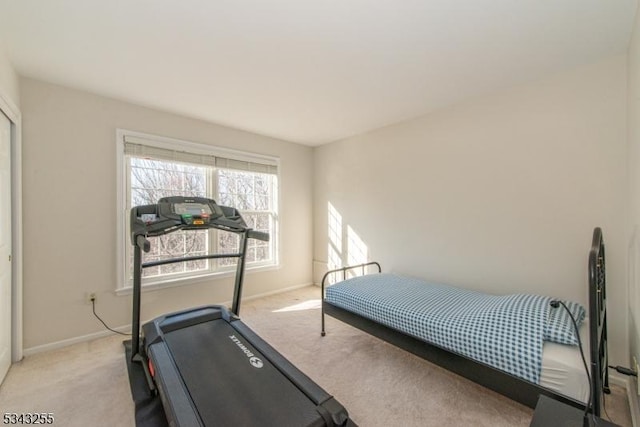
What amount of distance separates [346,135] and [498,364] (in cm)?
322

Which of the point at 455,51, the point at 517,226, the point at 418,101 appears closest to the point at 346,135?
the point at 418,101

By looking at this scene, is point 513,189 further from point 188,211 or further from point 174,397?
point 174,397

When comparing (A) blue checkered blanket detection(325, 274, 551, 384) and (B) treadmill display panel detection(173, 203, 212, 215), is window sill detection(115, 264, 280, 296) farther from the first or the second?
(A) blue checkered blanket detection(325, 274, 551, 384)

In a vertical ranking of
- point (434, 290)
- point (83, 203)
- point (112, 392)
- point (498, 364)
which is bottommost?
point (112, 392)

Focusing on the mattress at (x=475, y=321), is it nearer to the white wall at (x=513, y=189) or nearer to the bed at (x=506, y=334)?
the bed at (x=506, y=334)

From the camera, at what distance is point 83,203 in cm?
266

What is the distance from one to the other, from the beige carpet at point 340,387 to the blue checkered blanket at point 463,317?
369 millimetres

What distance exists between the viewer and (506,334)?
5.38ft

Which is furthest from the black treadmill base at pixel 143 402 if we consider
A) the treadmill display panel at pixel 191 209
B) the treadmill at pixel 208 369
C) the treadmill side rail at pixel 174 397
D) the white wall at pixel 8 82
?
the white wall at pixel 8 82

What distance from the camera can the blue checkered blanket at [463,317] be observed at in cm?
157

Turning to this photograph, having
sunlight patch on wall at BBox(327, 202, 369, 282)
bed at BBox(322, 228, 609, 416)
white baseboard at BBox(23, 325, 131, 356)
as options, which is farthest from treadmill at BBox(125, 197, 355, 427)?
sunlight patch on wall at BBox(327, 202, 369, 282)

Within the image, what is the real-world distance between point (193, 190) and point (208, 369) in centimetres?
222

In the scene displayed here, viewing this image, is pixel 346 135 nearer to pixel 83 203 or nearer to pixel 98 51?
pixel 98 51

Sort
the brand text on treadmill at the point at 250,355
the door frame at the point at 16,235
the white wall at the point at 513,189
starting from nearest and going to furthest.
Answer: the brand text on treadmill at the point at 250,355
the white wall at the point at 513,189
the door frame at the point at 16,235
